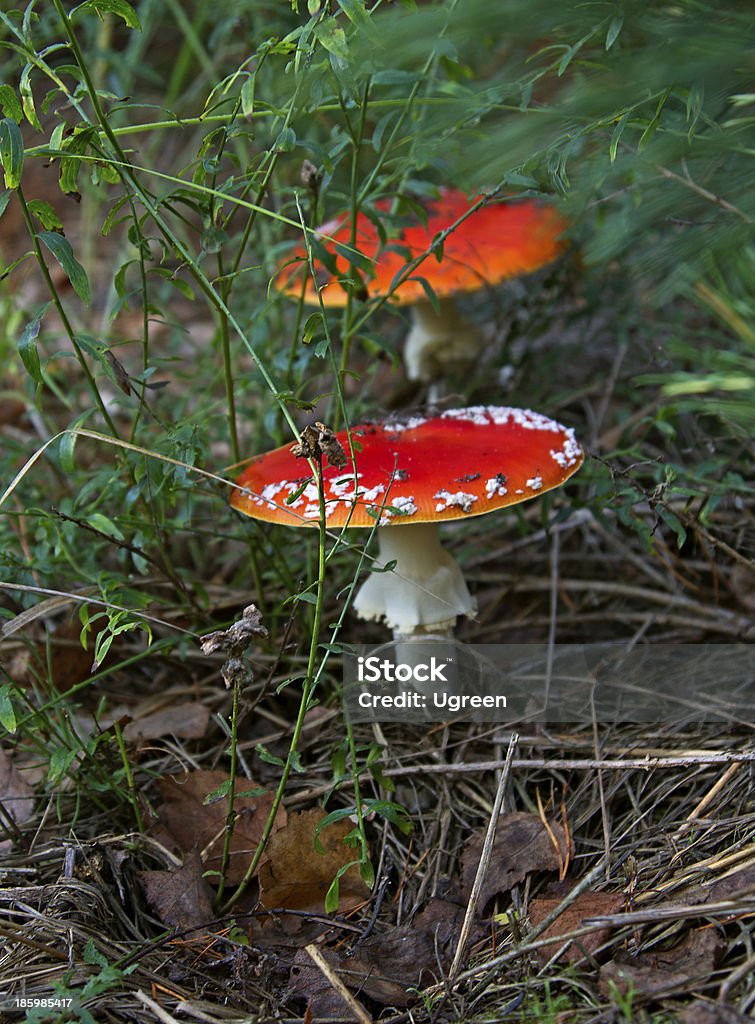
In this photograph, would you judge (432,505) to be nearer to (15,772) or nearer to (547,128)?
(547,128)

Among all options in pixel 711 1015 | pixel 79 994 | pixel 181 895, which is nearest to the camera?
pixel 711 1015

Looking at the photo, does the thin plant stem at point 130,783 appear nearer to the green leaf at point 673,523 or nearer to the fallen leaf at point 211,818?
the fallen leaf at point 211,818

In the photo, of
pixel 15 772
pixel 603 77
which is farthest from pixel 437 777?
pixel 603 77

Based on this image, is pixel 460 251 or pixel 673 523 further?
pixel 460 251

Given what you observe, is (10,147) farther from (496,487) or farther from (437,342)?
(437,342)

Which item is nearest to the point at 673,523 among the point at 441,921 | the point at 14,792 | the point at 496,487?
the point at 496,487

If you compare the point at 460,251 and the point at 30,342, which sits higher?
the point at 30,342
